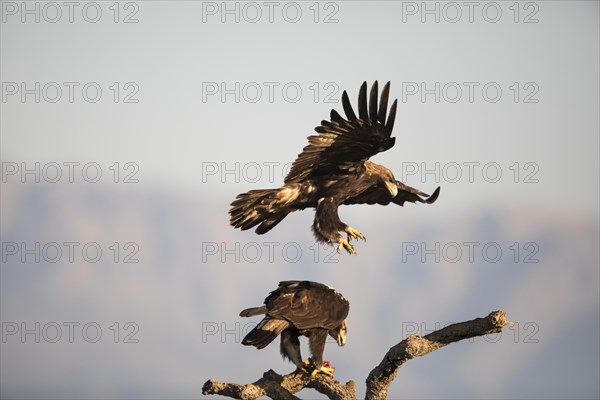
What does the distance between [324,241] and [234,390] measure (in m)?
2.17

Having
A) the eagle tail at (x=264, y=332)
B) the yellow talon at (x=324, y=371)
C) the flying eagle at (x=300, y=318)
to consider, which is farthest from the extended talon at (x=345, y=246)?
the yellow talon at (x=324, y=371)

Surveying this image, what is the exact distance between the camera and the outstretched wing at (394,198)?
10941mm

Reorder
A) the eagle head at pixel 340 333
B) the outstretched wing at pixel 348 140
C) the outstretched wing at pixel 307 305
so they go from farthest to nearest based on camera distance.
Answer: the outstretched wing at pixel 348 140 → the eagle head at pixel 340 333 → the outstretched wing at pixel 307 305

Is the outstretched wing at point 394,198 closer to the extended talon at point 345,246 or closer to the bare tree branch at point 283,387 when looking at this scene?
the extended talon at point 345,246

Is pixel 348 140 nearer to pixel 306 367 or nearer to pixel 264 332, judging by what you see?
pixel 264 332

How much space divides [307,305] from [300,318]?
0.54ft

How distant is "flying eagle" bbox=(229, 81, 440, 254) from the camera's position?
32.1 ft

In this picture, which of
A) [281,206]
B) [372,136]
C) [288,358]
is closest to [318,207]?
[281,206]

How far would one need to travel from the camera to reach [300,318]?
890 centimetres

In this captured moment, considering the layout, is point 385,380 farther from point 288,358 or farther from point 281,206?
point 281,206

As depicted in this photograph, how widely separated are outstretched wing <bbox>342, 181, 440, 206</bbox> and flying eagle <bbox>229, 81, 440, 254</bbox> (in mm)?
414

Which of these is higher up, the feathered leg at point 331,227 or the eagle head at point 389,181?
the eagle head at point 389,181

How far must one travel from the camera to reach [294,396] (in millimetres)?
8867

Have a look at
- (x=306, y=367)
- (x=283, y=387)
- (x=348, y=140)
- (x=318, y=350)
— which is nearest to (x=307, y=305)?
(x=318, y=350)
